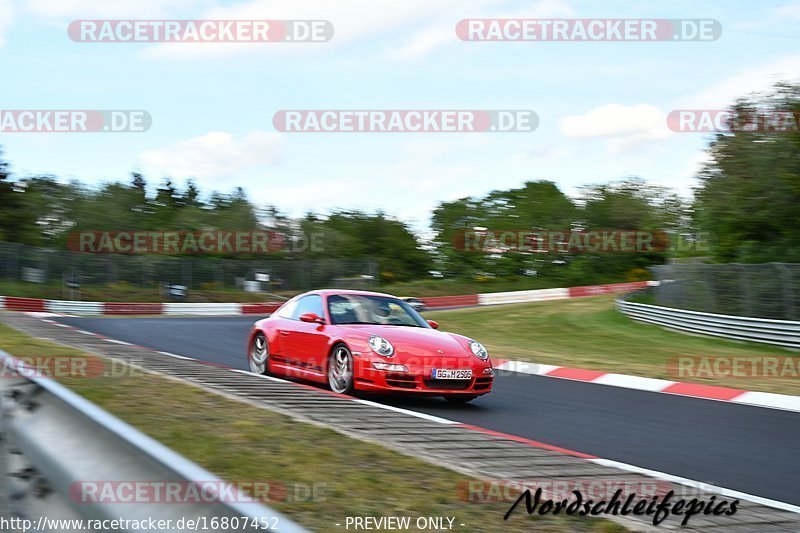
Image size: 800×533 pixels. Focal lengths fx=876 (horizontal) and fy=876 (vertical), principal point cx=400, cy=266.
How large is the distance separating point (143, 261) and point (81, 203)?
97.1 ft

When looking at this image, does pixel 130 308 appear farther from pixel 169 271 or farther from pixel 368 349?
pixel 368 349

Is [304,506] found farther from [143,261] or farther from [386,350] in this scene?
[143,261]

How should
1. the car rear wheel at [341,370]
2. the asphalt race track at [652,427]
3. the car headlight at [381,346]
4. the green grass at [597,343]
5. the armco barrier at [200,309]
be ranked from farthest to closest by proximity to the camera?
the armco barrier at [200,309] → the green grass at [597,343] → the car rear wheel at [341,370] → the car headlight at [381,346] → the asphalt race track at [652,427]

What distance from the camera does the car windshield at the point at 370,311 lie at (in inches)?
416

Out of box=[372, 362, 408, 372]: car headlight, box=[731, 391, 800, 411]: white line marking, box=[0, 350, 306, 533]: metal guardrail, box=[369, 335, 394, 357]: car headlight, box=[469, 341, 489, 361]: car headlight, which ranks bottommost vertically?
box=[731, 391, 800, 411]: white line marking

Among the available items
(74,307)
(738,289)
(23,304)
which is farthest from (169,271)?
(738,289)

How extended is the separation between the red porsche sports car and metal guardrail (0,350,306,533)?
5301mm

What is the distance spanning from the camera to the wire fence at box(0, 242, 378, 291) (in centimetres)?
3906

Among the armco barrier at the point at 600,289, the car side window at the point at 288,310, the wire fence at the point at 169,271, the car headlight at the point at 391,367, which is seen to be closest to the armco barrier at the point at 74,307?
the wire fence at the point at 169,271

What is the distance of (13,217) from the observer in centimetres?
6253

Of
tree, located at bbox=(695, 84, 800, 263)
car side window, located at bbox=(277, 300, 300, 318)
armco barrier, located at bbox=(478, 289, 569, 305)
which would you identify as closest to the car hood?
car side window, located at bbox=(277, 300, 300, 318)

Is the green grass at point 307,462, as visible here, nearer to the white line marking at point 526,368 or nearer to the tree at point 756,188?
the white line marking at point 526,368

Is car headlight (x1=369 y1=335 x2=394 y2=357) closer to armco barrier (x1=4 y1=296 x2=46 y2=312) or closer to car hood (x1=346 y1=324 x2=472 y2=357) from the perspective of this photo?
car hood (x1=346 y1=324 x2=472 y2=357)

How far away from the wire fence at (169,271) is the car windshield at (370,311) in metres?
31.4
